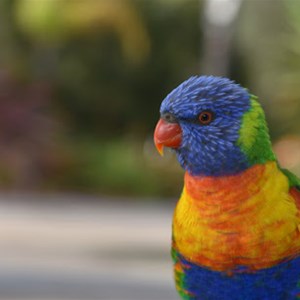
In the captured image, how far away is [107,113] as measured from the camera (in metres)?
8.62

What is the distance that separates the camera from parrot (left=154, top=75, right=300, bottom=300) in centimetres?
142

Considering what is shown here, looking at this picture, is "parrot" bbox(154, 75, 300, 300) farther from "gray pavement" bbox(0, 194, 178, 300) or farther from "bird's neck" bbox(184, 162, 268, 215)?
"gray pavement" bbox(0, 194, 178, 300)

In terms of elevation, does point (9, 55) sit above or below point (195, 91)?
above

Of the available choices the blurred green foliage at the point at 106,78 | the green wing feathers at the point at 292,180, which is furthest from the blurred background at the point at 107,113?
the green wing feathers at the point at 292,180

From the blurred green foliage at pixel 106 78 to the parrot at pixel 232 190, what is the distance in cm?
572

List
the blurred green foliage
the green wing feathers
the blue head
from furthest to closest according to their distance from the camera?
the blurred green foliage
the green wing feathers
the blue head

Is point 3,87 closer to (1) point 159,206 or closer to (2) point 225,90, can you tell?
(1) point 159,206

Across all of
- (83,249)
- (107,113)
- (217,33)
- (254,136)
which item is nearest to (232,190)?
(254,136)

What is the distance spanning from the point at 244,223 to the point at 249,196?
6cm

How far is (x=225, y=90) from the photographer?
55.9 inches

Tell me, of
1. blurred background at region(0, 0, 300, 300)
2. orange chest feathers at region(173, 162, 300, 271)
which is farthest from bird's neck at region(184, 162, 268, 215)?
blurred background at region(0, 0, 300, 300)

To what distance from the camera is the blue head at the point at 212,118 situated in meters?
1.41

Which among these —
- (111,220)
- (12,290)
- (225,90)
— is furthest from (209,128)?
(111,220)

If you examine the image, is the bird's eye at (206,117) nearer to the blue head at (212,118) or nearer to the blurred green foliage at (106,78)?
the blue head at (212,118)
